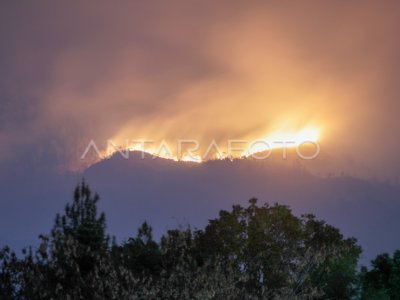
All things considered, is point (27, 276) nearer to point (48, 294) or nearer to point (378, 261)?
point (48, 294)

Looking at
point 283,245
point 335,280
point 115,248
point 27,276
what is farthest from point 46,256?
point 335,280

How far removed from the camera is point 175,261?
2488cm

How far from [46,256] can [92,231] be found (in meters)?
2.24

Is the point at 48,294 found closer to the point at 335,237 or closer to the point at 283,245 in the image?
the point at 283,245

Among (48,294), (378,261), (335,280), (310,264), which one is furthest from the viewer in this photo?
(378,261)

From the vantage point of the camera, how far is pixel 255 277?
33188 millimetres

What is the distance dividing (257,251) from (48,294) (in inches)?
663

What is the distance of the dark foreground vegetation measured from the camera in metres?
20.5

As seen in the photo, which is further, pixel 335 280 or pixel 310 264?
pixel 335 280

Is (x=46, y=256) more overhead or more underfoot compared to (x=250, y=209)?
more underfoot

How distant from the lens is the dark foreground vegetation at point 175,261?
2055 cm

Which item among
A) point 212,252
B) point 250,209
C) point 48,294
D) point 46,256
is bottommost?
point 48,294

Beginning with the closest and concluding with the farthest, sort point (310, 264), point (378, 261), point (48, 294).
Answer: point (48, 294) < point (310, 264) < point (378, 261)

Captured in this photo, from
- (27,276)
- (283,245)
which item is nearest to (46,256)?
(27,276)
